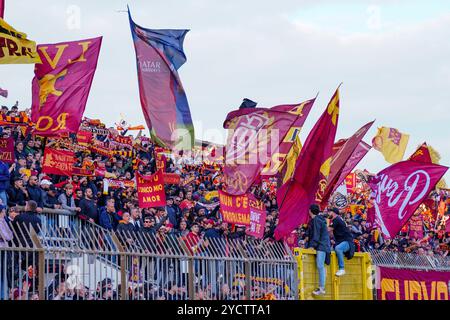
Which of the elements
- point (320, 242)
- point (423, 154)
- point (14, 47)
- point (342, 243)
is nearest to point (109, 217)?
point (14, 47)

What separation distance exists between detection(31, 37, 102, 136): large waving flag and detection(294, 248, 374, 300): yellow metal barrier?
5714 millimetres

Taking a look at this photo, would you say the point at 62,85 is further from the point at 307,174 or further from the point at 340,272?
the point at 340,272

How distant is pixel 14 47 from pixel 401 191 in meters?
11.5

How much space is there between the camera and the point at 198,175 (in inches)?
1494

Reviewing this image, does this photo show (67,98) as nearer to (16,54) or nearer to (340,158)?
(16,54)

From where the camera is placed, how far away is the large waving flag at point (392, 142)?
46125 millimetres

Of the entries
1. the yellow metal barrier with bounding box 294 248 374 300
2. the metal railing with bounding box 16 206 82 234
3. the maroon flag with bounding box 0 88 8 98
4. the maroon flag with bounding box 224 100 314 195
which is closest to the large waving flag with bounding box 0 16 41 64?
the metal railing with bounding box 16 206 82 234

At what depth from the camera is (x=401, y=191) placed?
28422 millimetres

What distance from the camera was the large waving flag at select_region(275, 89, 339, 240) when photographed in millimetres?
25375

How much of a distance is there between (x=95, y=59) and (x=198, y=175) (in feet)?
47.4
